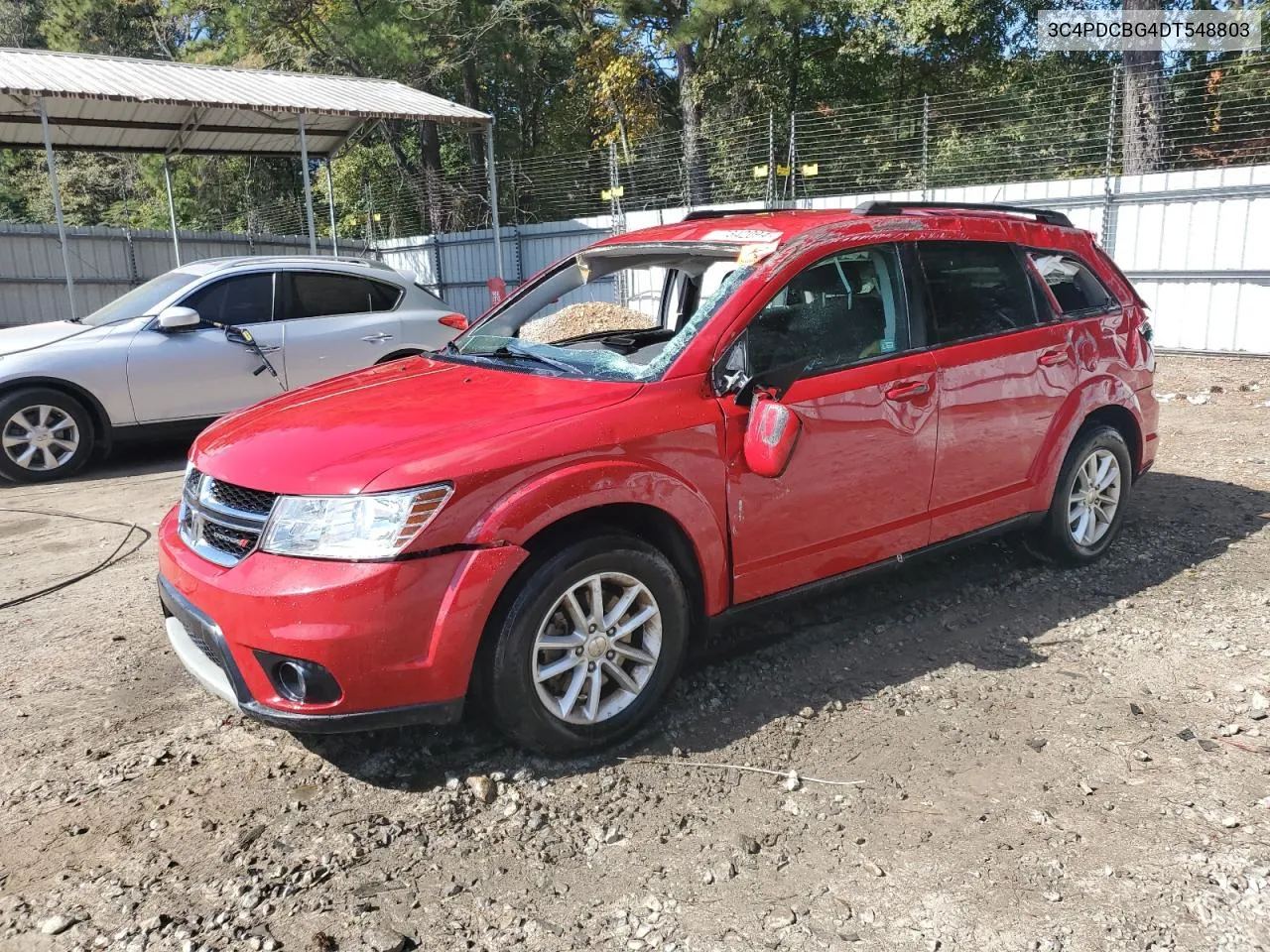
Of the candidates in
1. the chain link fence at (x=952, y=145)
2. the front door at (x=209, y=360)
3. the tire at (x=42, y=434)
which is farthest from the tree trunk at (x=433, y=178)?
the tire at (x=42, y=434)

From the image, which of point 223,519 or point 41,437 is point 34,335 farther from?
point 223,519

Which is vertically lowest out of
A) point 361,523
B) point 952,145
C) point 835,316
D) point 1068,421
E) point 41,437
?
point 41,437

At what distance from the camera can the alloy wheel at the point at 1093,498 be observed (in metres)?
4.93

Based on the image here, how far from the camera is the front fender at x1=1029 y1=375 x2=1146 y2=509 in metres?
4.64

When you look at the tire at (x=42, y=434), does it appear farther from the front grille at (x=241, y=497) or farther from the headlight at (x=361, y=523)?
the headlight at (x=361, y=523)

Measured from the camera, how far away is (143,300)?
817 cm

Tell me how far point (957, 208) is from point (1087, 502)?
5.27 ft

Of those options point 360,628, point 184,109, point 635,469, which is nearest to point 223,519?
point 360,628

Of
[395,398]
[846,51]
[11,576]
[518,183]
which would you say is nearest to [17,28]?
[518,183]

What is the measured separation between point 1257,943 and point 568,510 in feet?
6.92

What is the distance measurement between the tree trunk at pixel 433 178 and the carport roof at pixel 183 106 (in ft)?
10.6

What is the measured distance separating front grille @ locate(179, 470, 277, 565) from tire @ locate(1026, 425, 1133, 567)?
360 centimetres

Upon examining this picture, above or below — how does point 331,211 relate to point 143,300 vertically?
above

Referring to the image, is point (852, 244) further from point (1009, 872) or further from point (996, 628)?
point (1009, 872)
